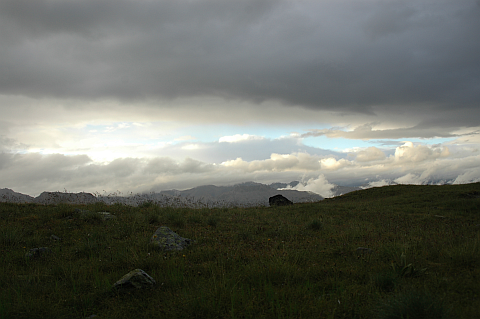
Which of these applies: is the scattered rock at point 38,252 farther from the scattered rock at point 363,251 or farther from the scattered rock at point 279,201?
the scattered rock at point 279,201

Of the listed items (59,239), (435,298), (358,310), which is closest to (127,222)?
(59,239)

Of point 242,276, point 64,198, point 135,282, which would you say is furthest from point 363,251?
point 64,198

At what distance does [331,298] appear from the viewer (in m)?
4.16

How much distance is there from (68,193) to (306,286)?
16.8 meters

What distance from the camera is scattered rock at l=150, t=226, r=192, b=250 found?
7227 mm

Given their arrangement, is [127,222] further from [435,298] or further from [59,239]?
[435,298]

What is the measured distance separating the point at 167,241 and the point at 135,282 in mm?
2628

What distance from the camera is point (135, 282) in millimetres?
4863

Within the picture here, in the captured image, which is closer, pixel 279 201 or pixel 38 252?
pixel 38 252

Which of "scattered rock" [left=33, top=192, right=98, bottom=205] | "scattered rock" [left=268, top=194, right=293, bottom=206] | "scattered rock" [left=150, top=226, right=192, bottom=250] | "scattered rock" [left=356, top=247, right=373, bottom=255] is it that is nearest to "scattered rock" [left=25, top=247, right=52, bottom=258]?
"scattered rock" [left=150, top=226, right=192, bottom=250]

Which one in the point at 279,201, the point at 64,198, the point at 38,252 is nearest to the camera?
the point at 38,252

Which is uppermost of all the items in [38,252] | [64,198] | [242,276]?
[64,198]

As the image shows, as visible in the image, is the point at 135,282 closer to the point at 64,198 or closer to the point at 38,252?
the point at 38,252

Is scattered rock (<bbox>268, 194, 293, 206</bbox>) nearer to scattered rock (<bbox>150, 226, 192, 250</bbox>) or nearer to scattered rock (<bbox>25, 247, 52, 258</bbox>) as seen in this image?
scattered rock (<bbox>150, 226, 192, 250</bbox>)
